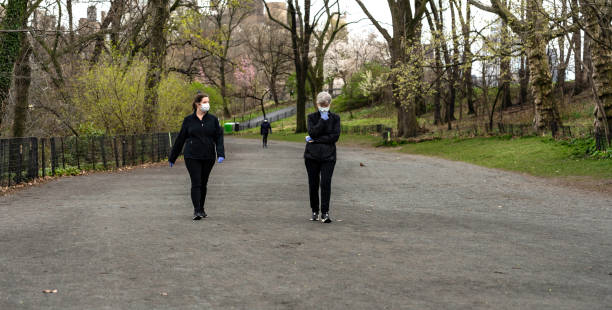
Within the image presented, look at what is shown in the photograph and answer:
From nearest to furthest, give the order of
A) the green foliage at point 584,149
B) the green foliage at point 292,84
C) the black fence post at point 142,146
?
the green foliage at point 584,149, the black fence post at point 142,146, the green foliage at point 292,84

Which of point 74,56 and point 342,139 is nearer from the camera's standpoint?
point 74,56

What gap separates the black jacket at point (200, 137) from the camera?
9188 millimetres

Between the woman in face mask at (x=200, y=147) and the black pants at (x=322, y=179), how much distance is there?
1350mm

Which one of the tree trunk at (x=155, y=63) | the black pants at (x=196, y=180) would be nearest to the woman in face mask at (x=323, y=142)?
the black pants at (x=196, y=180)

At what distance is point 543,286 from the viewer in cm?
533

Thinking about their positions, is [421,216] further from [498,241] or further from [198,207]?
[198,207]

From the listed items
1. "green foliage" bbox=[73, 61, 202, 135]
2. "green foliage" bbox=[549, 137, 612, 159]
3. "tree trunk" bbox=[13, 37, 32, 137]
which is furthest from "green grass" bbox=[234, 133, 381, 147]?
"tree trunk" bbox=[13, 37, 32, 137]

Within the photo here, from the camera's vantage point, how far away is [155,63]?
978 inches

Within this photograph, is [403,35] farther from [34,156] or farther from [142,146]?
[34,156]

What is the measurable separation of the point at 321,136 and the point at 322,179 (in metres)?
0.61

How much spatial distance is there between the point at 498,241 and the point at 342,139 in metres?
36.3

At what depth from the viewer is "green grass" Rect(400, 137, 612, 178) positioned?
17266 millimetres

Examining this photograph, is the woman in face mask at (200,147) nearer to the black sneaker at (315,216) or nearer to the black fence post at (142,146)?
the black sneaker at (315,216)

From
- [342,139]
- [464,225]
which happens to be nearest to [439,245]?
[464,225]
